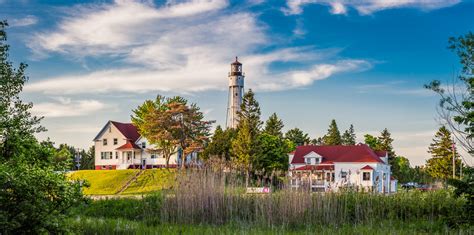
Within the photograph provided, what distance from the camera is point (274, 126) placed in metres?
66.7

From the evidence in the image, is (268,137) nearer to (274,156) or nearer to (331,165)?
(274,156)

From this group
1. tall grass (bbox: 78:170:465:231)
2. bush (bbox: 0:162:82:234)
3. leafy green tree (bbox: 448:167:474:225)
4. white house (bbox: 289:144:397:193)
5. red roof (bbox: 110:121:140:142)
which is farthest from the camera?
red roof (bbox: 110:121:140:142)

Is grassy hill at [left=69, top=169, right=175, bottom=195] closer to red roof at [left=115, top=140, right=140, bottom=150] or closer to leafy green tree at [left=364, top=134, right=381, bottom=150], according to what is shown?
red roof at [left=115, top=140, right=140, bottom=150]

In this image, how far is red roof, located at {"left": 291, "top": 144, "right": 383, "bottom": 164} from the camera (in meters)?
48.3

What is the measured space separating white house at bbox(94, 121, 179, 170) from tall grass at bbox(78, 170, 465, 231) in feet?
136

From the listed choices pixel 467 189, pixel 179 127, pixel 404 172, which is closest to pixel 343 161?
pixel 179 127

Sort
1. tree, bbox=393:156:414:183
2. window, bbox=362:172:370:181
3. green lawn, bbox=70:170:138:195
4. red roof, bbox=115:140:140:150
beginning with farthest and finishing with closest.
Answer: red roof, bbox=115:140:140:150 → window, bbox=362:172:370:181 → green lawn, bbox=70:170:138:195 → tree, bbox=393:156:414:183

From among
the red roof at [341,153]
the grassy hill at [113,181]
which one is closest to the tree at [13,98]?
the grassy hill at [113,181]

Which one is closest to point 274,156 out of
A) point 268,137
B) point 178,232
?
point 268,137

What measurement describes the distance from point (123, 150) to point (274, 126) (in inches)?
816

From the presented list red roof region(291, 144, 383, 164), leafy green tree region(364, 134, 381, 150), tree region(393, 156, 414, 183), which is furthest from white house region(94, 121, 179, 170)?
leafy green tree region(364, 134, 381, 150)

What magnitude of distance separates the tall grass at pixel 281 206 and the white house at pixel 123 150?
41392mm

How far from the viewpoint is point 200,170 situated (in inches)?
526

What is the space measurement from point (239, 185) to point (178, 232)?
3.83 meters
